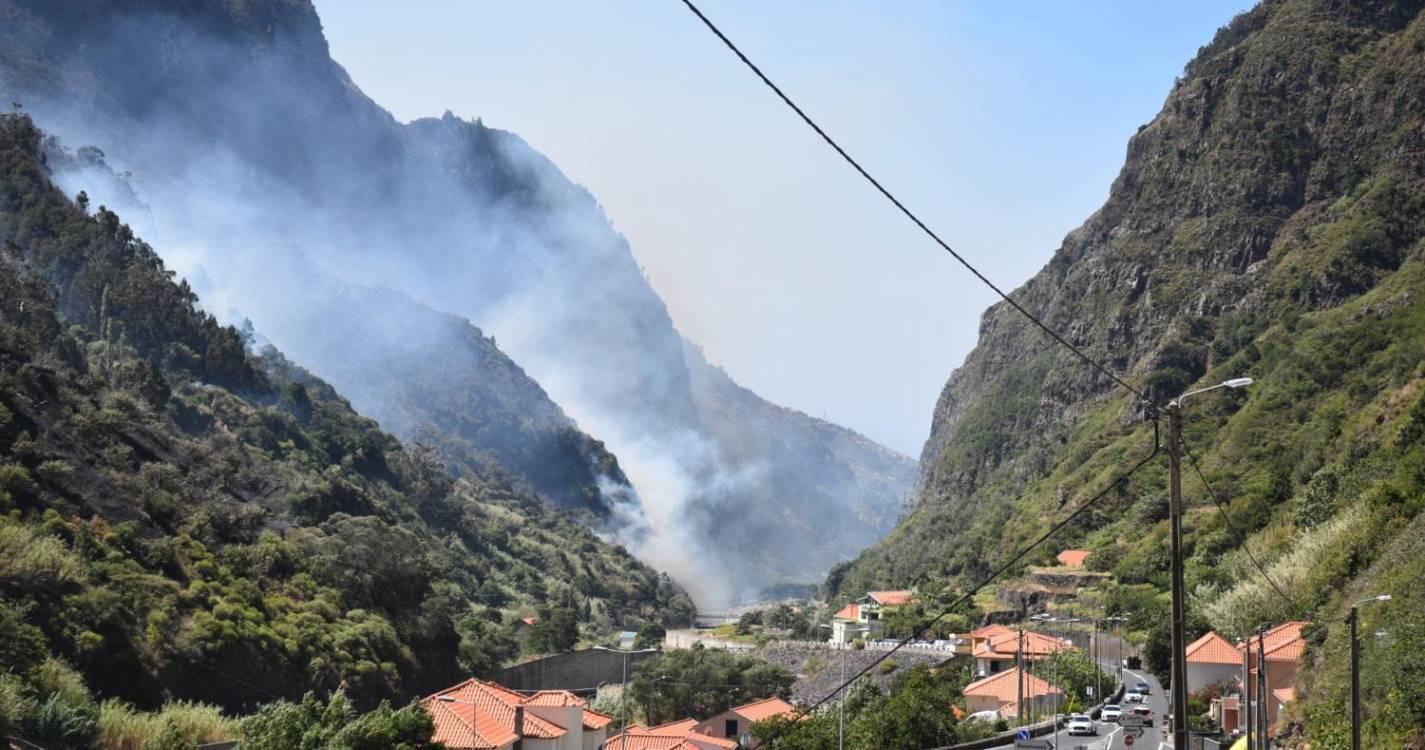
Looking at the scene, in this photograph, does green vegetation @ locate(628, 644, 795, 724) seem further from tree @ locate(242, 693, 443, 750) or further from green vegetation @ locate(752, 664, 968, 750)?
tree @ locate(242, 693, 443, 750)

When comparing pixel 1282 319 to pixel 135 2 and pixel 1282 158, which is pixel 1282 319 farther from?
pixel 135 2

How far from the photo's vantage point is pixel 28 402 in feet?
214

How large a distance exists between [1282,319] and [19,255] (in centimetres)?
9309

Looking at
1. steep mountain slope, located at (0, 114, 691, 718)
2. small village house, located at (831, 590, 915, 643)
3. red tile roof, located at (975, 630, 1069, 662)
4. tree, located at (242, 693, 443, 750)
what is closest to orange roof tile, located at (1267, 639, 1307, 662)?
red tile roof, located at (975, 630, 1069, 662)

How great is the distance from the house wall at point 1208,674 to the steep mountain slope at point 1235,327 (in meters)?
2.01

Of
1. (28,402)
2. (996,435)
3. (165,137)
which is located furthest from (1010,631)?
(165,137)

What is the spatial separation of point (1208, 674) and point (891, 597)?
68421mm

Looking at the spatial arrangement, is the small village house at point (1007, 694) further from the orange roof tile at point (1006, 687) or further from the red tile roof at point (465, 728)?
the red tile roof at point (465, 728)

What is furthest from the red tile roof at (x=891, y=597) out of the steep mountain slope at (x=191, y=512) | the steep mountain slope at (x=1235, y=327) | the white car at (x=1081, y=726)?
the white car at (x=1081, y=726)

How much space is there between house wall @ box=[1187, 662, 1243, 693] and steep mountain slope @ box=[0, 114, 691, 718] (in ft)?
111

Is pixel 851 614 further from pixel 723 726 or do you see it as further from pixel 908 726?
pixel 908 726

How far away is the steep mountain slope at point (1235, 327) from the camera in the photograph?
8450 centimetres

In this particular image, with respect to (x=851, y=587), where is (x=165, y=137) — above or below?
above

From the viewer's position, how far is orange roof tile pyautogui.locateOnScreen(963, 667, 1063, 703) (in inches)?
2566
